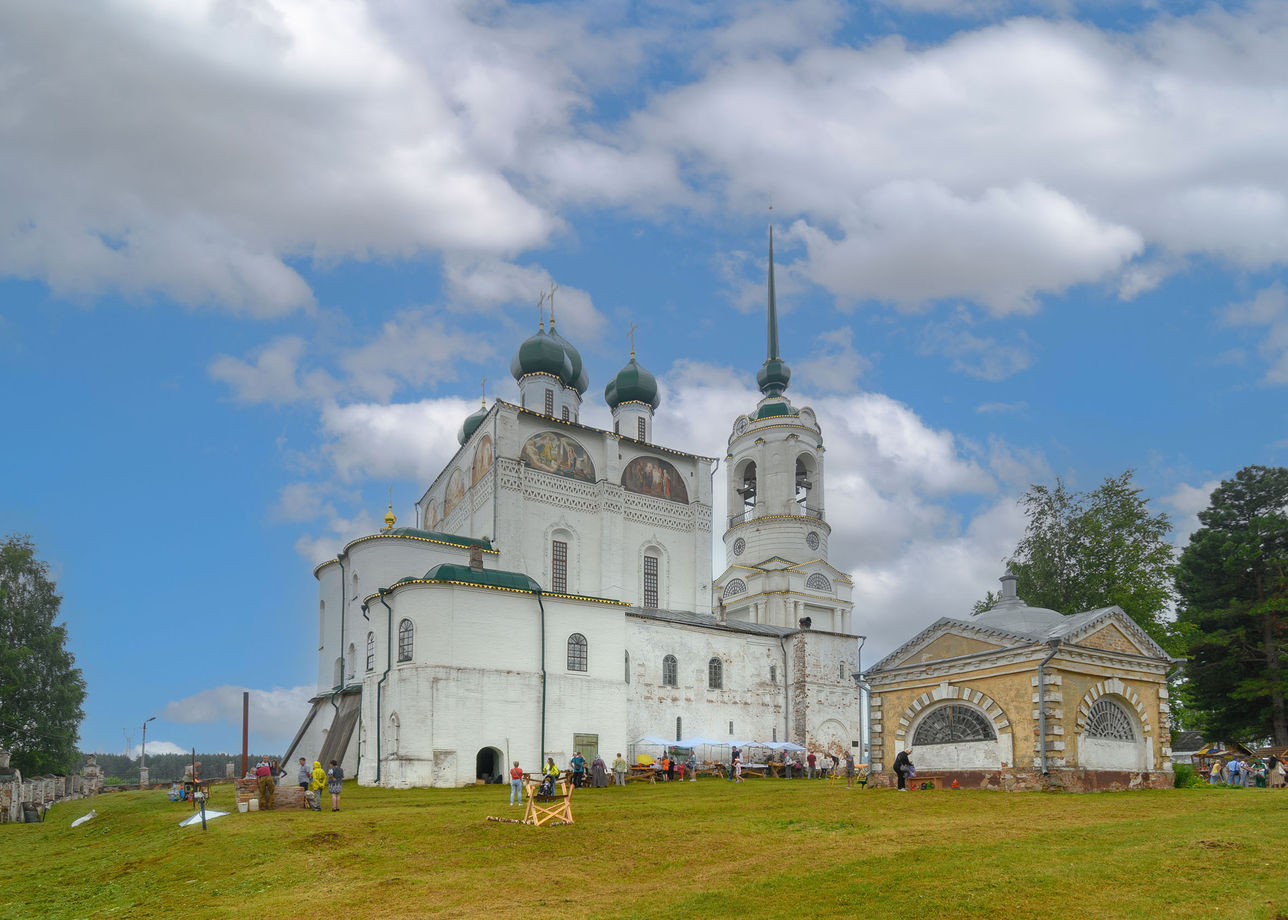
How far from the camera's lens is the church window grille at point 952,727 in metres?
23.8

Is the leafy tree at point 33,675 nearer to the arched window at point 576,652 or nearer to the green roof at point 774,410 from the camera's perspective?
the arched window at point 576,652

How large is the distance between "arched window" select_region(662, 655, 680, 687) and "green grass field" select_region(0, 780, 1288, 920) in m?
17.2

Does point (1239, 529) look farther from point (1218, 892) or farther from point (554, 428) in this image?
point (1218, 892)

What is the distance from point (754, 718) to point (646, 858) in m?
27.9

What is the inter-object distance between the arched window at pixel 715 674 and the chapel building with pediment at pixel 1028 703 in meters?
15.9

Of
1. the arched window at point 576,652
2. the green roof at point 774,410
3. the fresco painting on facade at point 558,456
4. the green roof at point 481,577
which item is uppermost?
the green roof at point 774,410

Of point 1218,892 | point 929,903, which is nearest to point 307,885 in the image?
point 929,903

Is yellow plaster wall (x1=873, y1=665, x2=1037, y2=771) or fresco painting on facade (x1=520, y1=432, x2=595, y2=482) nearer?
yellow plaster wall (x1=873, y1=665, x2=1037, y2=771)

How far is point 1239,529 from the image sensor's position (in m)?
43.3

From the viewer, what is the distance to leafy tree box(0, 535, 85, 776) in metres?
44.3

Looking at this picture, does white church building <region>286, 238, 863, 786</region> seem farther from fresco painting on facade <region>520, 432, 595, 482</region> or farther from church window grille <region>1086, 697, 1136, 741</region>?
church window grille <region>1086, 697, 1136, 741</region>

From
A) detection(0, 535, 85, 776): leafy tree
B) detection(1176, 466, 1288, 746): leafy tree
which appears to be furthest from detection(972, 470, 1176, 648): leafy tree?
detection(0, 535, 85, 776): leafy tree

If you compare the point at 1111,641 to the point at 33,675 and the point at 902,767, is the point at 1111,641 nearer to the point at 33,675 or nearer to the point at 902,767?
the point at 902,767

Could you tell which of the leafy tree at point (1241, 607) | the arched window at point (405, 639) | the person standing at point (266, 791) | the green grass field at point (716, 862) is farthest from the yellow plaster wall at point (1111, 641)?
the arched window at point (405, 639)
